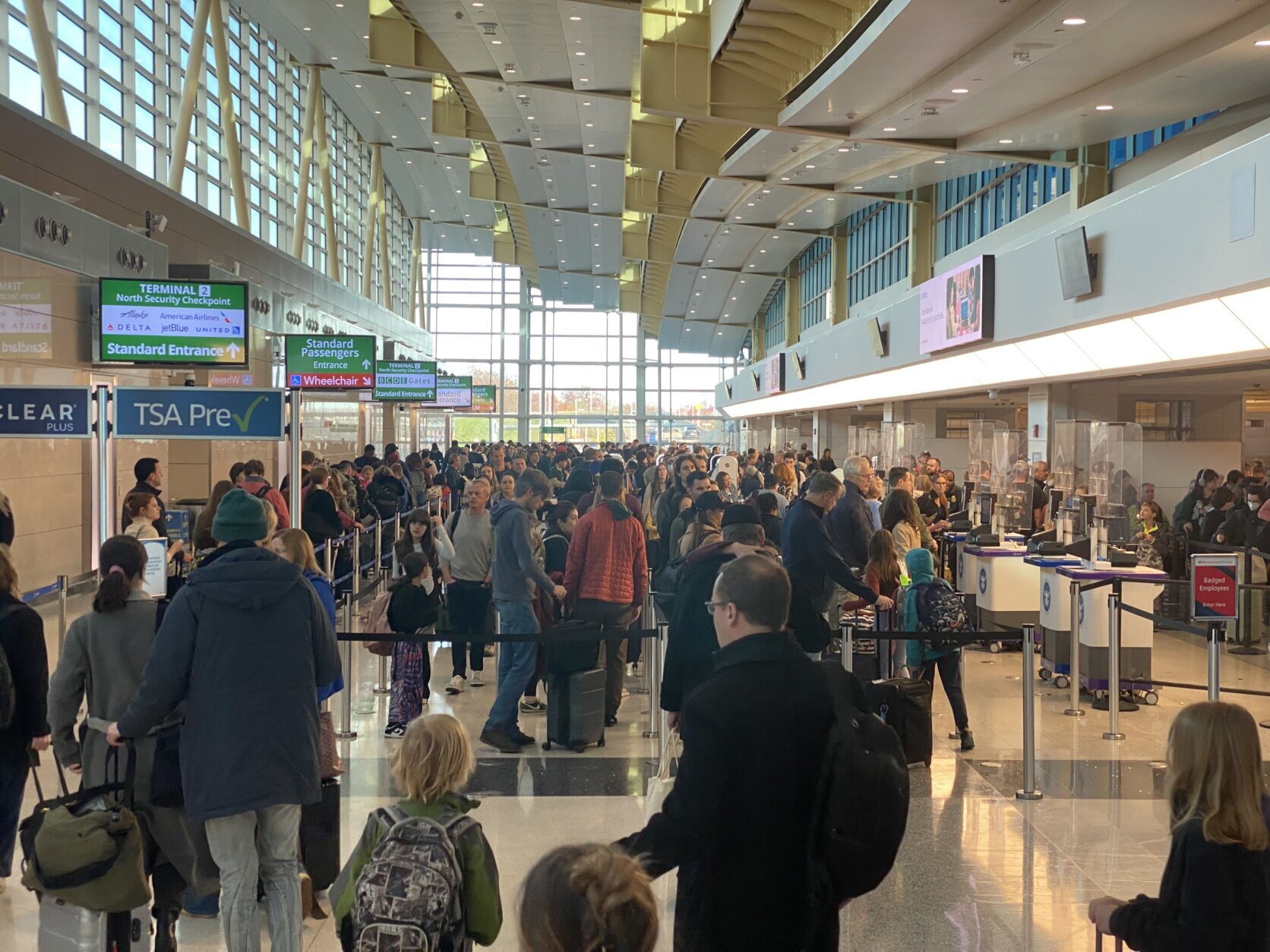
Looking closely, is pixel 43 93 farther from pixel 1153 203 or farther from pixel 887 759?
pixel 887 759

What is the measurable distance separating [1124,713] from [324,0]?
2108cm

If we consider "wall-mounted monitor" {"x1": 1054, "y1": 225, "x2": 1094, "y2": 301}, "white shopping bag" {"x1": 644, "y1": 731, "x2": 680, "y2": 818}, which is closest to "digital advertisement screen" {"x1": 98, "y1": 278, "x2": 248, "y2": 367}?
"white shopping bag" {"x1": 644, "y1": 731, "x2": 680, "y2": 818}

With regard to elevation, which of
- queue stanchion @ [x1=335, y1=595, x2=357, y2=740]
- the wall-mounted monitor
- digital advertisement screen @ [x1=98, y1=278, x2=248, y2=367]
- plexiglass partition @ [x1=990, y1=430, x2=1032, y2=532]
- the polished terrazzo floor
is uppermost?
the wall-mounted monitor

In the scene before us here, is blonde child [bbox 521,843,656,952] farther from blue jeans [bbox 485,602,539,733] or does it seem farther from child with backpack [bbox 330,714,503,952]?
blue jeans [bbox 485,602,539,733]

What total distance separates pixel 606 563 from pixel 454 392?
32960 millimetres

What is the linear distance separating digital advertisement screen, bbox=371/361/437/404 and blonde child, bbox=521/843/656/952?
2813 centimetres

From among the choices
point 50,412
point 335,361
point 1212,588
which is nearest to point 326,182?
point 335,361

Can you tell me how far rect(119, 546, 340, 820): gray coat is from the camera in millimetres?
3996

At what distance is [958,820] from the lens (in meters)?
6.70

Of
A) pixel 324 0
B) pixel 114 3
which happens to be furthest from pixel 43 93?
pixel 324 0

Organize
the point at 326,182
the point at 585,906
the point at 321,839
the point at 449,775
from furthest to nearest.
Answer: the point at 326,182 < the point at 321,839 < the point at 449,775 < the point at 585,906

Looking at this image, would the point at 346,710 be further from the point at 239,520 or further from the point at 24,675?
the point at 239,520

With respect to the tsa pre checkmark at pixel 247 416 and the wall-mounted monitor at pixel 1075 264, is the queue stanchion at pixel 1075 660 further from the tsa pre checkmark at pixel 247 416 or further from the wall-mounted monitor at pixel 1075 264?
the tsa pre checkmark at pixel 247 416

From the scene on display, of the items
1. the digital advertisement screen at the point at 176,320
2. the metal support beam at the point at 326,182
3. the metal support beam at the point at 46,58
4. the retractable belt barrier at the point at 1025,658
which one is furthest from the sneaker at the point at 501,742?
the metal support beam at the point at 326,182
